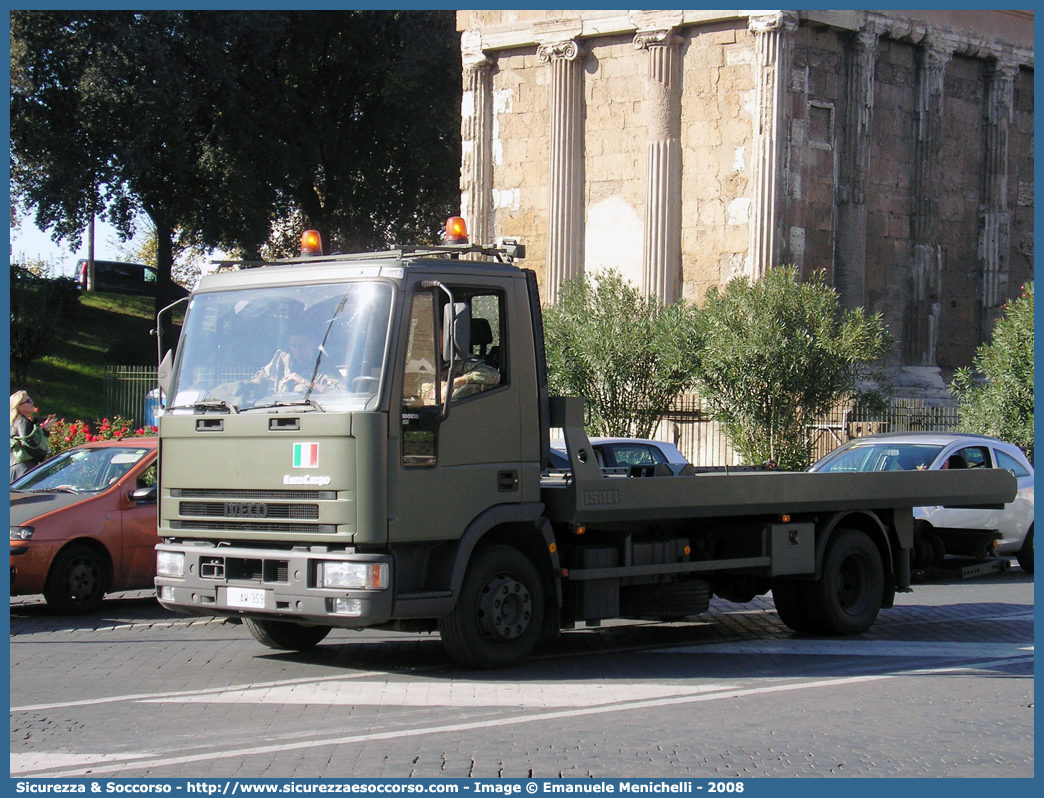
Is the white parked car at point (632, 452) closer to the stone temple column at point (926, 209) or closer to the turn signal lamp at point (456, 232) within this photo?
the turn signal lamp at point (456, 232)

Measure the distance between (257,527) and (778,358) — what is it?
47.3 feet

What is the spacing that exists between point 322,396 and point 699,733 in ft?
10.6

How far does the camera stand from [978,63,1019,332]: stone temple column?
29828mm

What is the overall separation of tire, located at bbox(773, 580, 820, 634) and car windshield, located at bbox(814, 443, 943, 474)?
15.2 ft

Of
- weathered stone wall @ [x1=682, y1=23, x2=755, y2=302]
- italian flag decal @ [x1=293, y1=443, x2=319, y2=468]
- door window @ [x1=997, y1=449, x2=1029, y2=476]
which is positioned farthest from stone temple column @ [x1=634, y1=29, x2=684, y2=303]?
italian flag decal @ [x1=293, y1=443, x2=319, y2=468]

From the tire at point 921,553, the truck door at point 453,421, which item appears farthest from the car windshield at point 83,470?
the tire at point 921,553

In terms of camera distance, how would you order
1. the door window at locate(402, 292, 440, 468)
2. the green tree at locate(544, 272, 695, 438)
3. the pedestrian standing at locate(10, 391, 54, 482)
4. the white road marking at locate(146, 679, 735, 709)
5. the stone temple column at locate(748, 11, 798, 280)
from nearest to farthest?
the white road marking at locate(146, 679, 735, 709)
the door window at locate(402, 292, 440, 468)
the pedestrian standing at locate(10, 391, 54, 482)
the green tree at locate(544, 272, 695, 438)
the stone temple column at locate(748, 11, 798, 280)

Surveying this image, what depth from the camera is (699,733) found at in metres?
7.32

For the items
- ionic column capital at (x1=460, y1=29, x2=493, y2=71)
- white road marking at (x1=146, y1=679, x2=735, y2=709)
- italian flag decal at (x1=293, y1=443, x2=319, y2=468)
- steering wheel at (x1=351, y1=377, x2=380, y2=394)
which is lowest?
white road marking at (x1=146, y1=679, x2=735, y2=709)

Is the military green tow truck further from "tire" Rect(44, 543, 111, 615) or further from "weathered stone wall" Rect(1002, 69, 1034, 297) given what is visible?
"weathered stone wall" Rect(1002, 69, 1034, 297)
